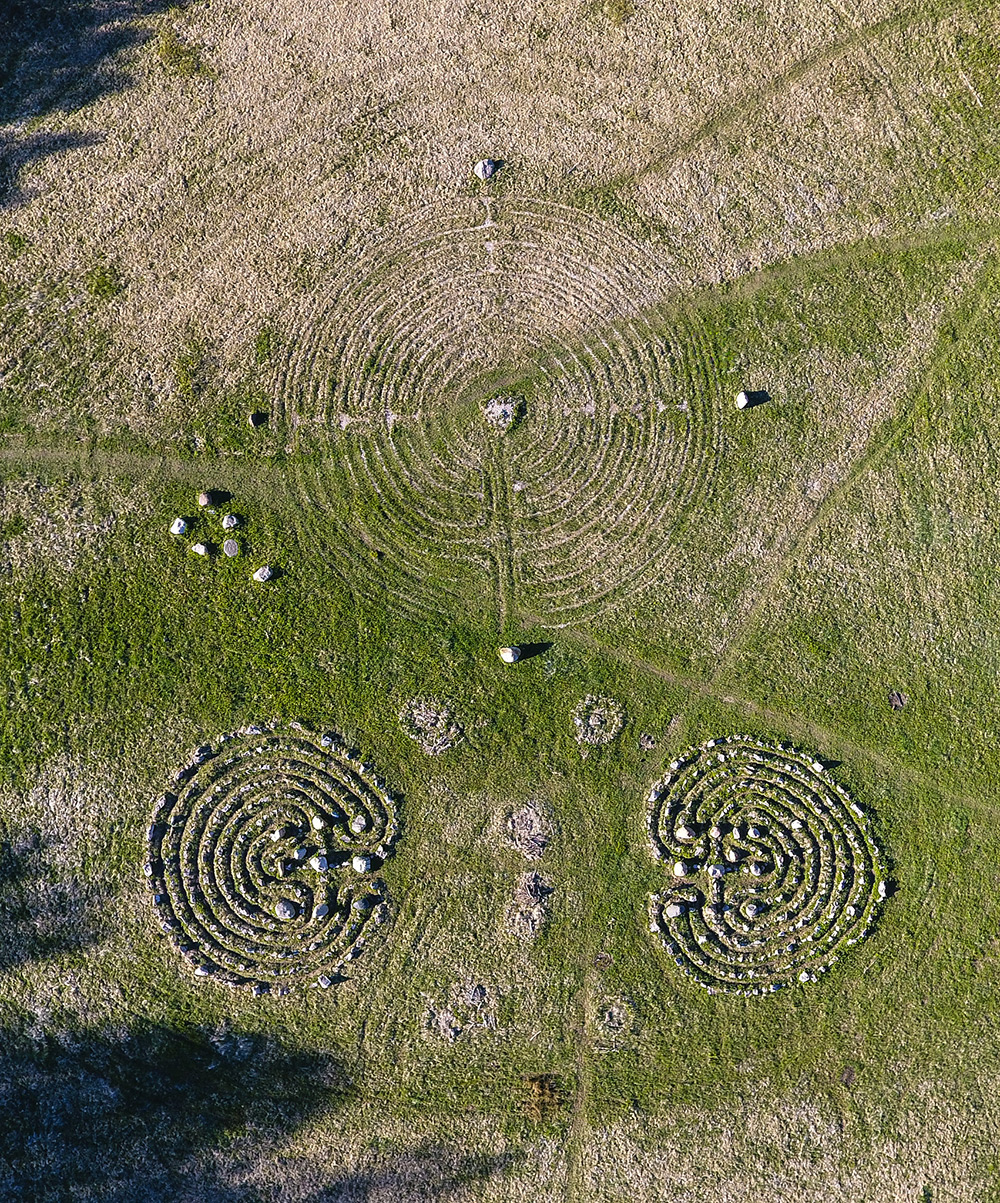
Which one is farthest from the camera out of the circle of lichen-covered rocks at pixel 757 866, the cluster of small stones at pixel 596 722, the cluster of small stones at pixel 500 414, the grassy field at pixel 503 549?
the cluster of small stones at pixel 500 414

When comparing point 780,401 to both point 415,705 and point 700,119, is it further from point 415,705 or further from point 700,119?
point 415,705

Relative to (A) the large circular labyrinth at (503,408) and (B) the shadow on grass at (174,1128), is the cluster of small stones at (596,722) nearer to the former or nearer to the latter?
(A) the large circular labyrinth at (503,408)

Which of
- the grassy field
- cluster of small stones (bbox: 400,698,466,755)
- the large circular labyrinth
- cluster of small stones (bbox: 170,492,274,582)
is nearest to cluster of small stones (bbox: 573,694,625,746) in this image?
the grassy field

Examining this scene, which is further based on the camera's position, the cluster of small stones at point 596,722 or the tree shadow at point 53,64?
the tree shadow at point 53,64

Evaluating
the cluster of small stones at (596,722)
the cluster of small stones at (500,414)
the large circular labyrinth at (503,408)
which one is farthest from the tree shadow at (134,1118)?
the cluster of small stones at (500,414)

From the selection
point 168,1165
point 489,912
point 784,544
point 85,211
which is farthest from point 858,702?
point 85,211

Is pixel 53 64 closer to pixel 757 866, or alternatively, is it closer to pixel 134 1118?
pixel 134 1118

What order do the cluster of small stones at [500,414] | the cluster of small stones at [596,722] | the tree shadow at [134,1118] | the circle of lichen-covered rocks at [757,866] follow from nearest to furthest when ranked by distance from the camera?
the tree shadow at [134,1118]
the circle of lichen-covered rocks at [757,866]
the cluster of small stones at [596,722]
the cluster of small stones at [500,414]
